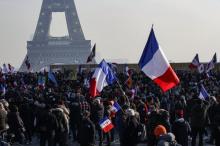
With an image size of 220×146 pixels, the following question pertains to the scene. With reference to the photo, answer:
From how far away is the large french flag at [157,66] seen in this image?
13578 millimetres

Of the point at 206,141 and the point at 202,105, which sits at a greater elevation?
the point at 202,105

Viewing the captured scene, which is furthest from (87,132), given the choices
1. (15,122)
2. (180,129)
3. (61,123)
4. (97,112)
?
(97,112)

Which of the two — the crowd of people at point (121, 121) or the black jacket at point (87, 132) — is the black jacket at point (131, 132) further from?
the black jacket at point (87, 132)

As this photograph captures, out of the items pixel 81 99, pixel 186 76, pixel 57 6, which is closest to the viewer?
pixel 81 99

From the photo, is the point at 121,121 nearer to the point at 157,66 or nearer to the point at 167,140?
the point at 157,66

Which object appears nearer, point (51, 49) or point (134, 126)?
point (134, 126)

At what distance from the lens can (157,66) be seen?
13.9m

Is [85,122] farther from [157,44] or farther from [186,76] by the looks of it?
[186,76]

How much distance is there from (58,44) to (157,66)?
431 ft

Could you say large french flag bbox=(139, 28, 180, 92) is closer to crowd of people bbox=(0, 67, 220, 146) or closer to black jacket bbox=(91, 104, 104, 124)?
crowd of people bbox=(0, 67, 220, 146)

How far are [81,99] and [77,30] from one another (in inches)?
4965

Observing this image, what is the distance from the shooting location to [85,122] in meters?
14.5

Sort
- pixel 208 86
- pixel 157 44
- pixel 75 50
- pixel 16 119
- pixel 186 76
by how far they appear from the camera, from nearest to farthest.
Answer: pixel 157 44 → pixel 16 119 → pixel 208 86 → pixel 186 76 → pixel 75 50

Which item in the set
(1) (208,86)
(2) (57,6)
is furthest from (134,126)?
(2) (57,6)
